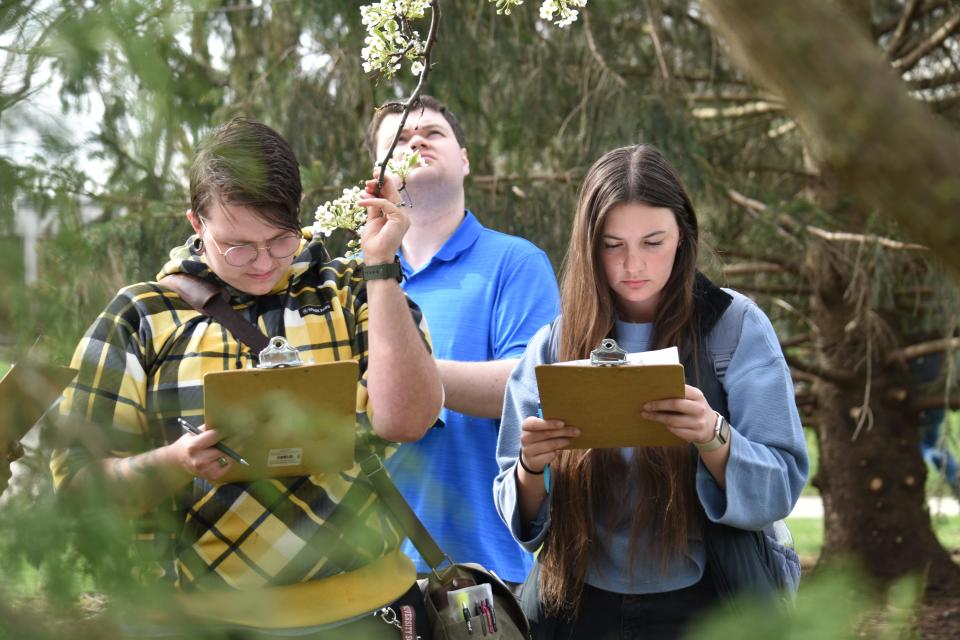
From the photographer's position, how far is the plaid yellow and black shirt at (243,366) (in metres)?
1.87

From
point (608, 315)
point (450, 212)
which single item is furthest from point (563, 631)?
point (450, 212)

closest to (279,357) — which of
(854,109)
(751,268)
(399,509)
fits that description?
(399,509)

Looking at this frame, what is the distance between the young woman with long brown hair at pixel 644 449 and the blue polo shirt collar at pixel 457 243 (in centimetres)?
50

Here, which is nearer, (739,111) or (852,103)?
(852,103)

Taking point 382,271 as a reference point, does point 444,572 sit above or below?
below

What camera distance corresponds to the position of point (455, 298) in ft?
9.81

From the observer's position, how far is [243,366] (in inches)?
86.0

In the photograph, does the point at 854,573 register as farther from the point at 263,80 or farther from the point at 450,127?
the point at 263,80

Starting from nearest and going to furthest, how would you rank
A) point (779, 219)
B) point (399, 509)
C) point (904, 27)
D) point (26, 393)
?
point (26, 393) < point (399, 509) < point (779, 219) < point (904, 27)

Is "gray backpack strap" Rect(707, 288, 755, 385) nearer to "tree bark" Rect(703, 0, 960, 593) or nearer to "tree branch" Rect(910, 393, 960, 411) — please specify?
"tree bark" Rect(703, 0, 960, 593)

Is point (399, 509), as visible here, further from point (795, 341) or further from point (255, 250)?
point (795, 341)

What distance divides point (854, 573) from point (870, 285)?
5.62 m

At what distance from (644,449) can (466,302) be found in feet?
2.42

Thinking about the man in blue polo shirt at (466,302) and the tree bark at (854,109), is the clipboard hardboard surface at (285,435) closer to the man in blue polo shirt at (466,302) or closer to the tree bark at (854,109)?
the tree bark at (854,109)
